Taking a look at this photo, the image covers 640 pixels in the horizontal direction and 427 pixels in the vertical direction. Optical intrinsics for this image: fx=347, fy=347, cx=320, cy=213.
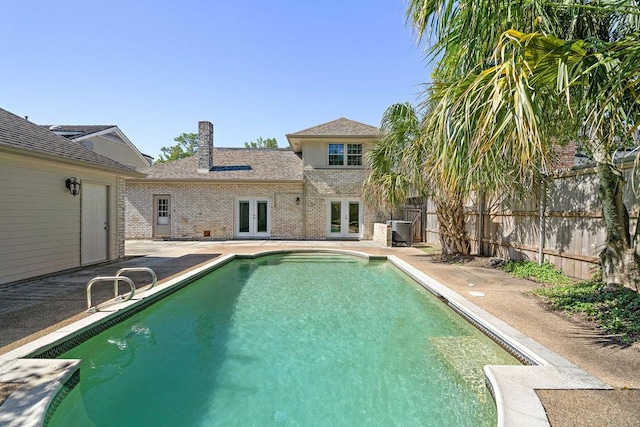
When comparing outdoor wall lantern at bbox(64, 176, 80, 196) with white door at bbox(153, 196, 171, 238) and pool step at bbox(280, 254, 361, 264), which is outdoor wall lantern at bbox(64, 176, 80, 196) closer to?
pool step at bbox(280, 254, 361, 264)

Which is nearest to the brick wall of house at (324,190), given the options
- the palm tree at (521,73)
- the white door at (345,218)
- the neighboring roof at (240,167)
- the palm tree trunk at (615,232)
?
the white door at (345,218)

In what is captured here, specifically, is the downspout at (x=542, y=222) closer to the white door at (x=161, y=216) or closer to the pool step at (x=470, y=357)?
the pool step at (x=470, y=357)

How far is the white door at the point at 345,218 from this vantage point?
17734 millimetres

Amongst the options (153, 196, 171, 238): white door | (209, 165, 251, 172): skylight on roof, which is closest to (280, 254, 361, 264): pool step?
(209, 165, 251, 172): skylight on roof

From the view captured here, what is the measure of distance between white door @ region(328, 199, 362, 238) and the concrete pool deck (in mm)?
7482

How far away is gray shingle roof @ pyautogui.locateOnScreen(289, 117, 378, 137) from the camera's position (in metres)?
17.2

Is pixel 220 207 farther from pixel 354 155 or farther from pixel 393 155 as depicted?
pixel 393 155

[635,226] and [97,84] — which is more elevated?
[97,84]

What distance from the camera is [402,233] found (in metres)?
14.8

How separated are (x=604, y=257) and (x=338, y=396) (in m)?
5.55

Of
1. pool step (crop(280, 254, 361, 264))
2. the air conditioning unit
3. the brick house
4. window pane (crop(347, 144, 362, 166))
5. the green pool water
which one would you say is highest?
window pane (crop(347, 144, 362, 166))

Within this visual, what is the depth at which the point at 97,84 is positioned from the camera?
13.8m

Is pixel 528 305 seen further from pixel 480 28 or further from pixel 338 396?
pixel 480 28

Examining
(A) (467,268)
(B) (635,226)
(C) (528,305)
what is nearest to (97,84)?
(A) (467,268)
